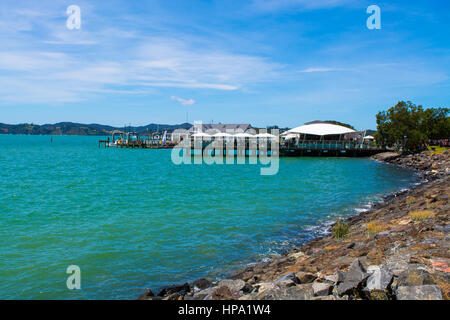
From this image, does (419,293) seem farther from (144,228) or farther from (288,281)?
(144,228)

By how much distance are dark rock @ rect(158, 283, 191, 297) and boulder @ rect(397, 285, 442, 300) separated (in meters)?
5.02

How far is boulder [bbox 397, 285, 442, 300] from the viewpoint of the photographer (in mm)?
4770

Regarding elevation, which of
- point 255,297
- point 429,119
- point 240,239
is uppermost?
point 429,119

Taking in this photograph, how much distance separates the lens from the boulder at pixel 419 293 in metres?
→ 4.77

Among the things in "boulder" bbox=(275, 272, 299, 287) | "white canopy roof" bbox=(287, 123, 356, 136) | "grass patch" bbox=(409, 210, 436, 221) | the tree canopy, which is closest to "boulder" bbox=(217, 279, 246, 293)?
"boulder" bbox=(275, 272, 299, 287)

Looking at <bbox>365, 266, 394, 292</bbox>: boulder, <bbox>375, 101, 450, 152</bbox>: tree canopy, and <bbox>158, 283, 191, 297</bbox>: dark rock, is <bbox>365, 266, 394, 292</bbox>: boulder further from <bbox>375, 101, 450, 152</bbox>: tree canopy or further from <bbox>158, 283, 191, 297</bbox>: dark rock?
<bbox>375, 101, 450, 152</bbox>: tree canopy

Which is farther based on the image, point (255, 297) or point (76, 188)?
point (76, 188)

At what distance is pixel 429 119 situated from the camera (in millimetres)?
63031

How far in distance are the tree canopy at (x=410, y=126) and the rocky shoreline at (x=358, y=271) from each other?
156 ft

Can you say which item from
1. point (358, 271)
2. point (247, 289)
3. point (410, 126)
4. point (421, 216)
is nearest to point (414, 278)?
point (358, 271)

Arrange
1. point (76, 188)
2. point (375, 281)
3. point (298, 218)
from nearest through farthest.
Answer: point (375, 281) → point (298, 218) → point (76, 188)
